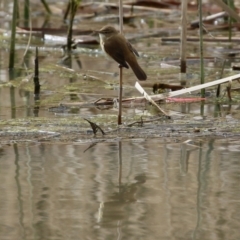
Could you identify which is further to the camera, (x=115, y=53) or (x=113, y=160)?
(x=115, y=53)

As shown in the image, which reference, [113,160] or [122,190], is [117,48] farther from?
[122,190]

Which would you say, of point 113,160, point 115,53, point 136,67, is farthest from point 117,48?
point 113,160

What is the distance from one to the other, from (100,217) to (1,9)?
23.0 feet

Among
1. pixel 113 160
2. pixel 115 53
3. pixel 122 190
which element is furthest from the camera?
pixel 115 53

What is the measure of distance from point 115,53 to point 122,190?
3.52ft

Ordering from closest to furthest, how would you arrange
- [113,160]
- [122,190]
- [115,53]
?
[122,190], [113,160], [115,53]

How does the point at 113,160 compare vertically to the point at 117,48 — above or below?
below

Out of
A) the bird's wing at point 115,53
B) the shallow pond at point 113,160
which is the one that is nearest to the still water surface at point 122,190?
the shallow pond at point 113,160

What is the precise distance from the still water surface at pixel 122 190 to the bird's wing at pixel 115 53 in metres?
0.42

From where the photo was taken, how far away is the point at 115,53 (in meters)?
4.30

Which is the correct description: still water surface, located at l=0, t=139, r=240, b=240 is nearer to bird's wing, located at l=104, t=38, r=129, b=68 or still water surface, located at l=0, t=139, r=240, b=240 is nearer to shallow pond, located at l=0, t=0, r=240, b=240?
shallow pond, located at l=0, t=0, r=240, b=240

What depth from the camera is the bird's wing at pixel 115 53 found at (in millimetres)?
4301

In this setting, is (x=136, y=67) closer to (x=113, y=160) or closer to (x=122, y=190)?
(x=113, y=160)

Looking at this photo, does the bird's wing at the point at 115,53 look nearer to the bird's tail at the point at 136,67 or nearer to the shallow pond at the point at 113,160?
the bird's tail at the point at 136,67
